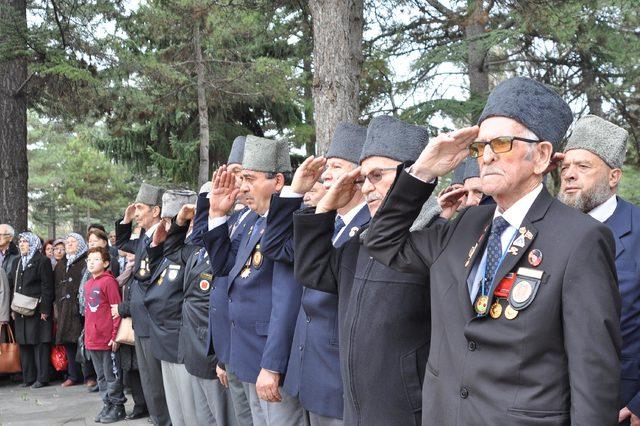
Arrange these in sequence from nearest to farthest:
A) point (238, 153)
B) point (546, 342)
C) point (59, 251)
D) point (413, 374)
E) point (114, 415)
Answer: point (546, 342) → point (413, 374) → point (238, 153) → point (114, 415) → point (59, 251)

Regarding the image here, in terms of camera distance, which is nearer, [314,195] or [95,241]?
[314,195]

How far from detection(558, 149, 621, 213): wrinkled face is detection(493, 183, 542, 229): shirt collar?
3.56ft

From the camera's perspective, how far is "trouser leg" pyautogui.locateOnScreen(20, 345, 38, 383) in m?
9.84

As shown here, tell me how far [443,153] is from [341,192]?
0.79 m

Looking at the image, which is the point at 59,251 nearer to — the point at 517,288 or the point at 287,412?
the point at 287,412

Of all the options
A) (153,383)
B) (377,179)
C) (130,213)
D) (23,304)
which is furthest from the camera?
(23,304)

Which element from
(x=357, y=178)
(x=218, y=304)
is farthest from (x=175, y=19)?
(x=357, y=178)

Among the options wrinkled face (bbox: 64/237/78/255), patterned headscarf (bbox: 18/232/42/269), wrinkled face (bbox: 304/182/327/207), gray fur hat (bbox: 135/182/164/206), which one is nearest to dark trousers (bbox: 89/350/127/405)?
gray fur hat (bbox: 135/182/164/206)

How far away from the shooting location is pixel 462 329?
2.28 metres

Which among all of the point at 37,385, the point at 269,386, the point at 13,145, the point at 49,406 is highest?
the point at 13,145

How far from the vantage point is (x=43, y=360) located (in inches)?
384

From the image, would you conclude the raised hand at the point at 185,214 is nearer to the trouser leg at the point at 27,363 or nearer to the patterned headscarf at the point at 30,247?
the patterned headscarf at the point at 30,247

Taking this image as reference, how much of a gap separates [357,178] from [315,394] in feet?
3.49

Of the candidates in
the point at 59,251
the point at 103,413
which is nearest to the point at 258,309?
the point at 103,413
